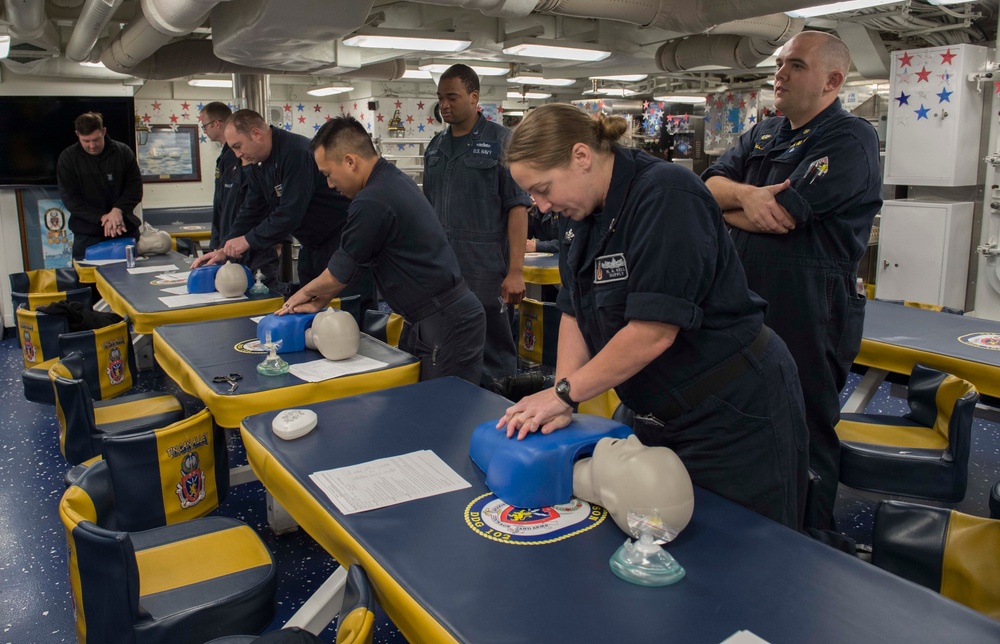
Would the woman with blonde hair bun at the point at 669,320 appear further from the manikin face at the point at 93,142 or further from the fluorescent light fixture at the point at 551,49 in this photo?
the manikin face at the point at 93,142

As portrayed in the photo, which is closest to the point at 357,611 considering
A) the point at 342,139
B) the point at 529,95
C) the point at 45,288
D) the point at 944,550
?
the point at 944,550

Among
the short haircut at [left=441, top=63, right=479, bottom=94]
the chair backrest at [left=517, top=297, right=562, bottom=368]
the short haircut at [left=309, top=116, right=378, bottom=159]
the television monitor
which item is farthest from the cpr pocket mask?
the television monitor

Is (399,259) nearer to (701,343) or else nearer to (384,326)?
(384,326)

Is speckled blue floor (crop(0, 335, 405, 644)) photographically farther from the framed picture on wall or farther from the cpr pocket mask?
the framed picture on wall

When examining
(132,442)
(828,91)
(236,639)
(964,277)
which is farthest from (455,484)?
(964,277)

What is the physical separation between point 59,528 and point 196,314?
1112 mm

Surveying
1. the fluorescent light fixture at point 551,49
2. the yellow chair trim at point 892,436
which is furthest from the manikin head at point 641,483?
the fluorescent light fixture at point 551,49

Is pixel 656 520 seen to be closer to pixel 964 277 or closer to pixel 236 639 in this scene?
pixel 236 639

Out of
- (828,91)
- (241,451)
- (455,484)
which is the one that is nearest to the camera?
(455,484)

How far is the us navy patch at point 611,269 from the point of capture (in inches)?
69.9

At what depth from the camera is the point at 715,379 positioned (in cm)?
178

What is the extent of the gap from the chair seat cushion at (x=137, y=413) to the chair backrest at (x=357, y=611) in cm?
217

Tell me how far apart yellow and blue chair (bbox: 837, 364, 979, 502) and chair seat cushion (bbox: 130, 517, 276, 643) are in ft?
6.89

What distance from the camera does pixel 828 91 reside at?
2.67 meters
